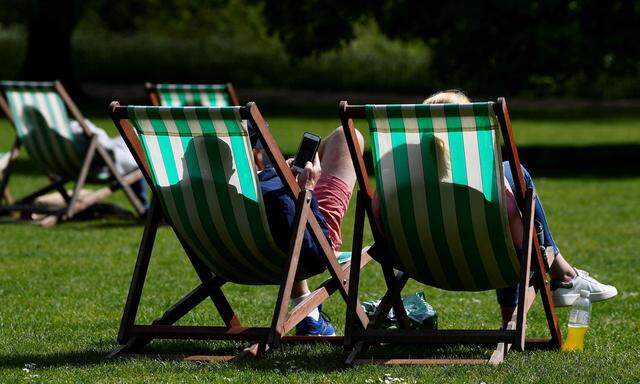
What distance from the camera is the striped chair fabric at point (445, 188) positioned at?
15.4 ft

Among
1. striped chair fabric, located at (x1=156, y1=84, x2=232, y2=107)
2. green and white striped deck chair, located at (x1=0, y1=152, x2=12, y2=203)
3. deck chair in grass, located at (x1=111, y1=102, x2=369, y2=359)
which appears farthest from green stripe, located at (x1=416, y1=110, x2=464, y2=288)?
green and white striped deck chair, located at (x1=0, y1=152, x2=12, y2=203)

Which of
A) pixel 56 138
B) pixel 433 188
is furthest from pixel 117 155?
pixel 433 188

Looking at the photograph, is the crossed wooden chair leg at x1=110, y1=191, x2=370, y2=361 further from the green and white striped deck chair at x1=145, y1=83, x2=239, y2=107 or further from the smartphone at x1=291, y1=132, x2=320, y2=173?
the green and white striped deck chair at x1=145, y1=83, x2=239, y2=107

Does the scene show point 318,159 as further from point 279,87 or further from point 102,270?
point 279,87

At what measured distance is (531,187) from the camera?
4863 mm

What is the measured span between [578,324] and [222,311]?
1.54m

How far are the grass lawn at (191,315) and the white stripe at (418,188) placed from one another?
486 millimetres

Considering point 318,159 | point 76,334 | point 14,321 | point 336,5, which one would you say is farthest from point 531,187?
point 336,5

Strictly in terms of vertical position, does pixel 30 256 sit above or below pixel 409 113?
below

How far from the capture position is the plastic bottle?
17.3 feet

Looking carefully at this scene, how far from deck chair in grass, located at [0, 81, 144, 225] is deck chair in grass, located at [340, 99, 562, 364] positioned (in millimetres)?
5368

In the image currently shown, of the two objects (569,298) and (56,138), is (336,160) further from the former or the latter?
(56,138)

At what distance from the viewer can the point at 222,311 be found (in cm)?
538

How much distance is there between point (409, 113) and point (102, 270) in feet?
11.9
